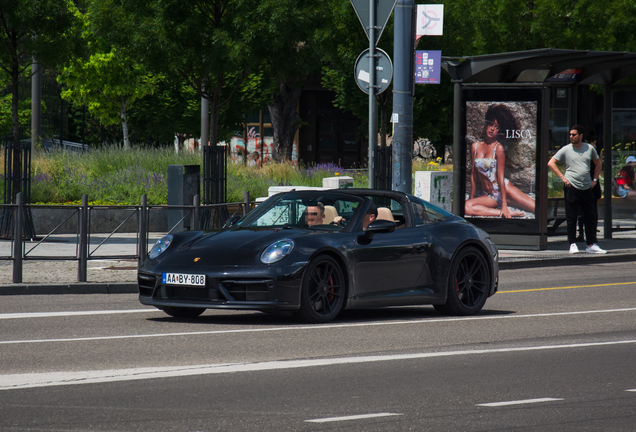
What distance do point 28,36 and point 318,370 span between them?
43.9ft

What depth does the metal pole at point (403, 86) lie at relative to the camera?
48.6ft

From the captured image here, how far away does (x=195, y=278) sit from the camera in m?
8.62

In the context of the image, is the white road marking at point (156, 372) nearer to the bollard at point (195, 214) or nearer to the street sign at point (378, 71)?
the bollard at point (195, 214)

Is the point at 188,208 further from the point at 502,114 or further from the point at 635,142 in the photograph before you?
the point at 635,142

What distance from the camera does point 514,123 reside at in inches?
655

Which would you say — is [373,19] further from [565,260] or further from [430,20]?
[565,260]

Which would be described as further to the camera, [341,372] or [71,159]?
[71,159]

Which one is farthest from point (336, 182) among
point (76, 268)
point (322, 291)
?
point (322, 291)

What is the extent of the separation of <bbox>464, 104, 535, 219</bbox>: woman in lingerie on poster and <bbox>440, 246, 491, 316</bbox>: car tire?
272 inches

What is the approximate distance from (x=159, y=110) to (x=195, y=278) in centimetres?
3365

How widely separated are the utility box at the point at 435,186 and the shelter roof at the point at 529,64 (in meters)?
2.55

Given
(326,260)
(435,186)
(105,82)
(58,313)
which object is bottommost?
(58,313)

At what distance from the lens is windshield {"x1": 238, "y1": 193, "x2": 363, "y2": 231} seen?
941 centimetres

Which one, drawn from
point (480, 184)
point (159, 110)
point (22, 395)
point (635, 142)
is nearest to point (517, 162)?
point (480, 184)
